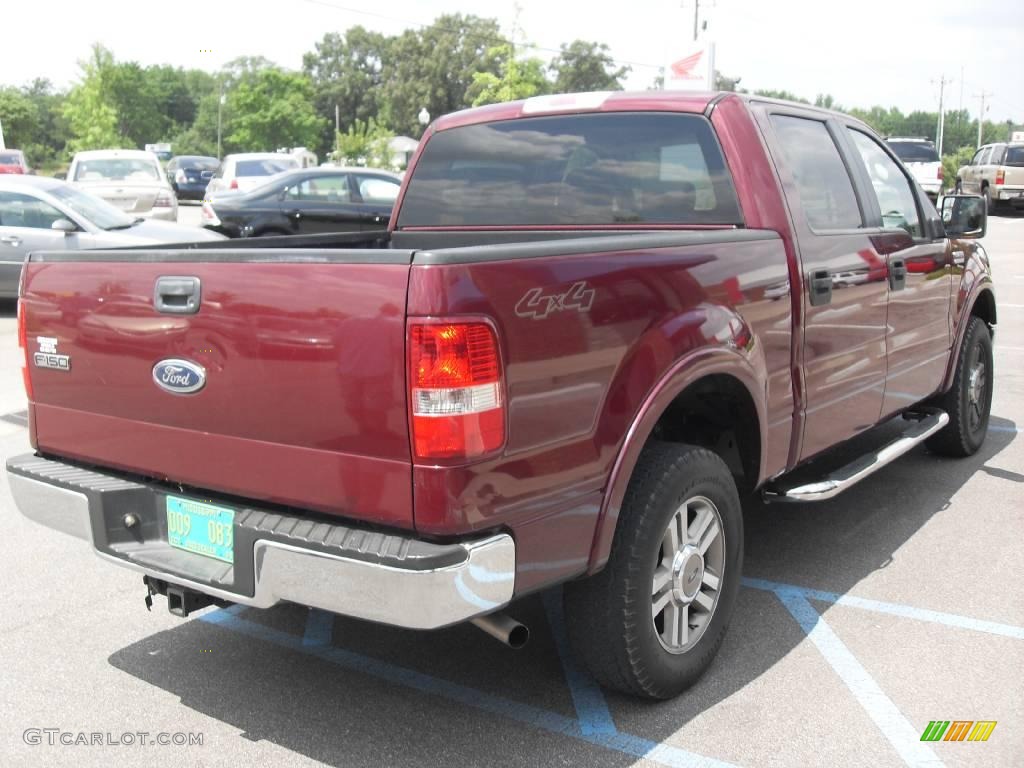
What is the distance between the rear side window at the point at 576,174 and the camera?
13.5ft

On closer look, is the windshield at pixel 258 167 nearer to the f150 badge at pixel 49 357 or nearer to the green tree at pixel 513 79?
the green tree at pixel 513 79

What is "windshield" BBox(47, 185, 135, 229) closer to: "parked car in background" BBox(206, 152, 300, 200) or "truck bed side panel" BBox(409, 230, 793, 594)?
"parked car in background" BBox(206, 152, 300, 200)

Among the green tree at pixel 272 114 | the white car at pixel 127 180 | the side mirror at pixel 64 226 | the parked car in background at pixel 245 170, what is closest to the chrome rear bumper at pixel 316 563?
the side mirror at pixel 64 226

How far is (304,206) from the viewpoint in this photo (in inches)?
608

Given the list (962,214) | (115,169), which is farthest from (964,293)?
(115,169)

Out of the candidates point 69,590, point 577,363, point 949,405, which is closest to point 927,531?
point 949,405

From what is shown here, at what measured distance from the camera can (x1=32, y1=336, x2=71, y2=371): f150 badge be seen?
3381 millimetres

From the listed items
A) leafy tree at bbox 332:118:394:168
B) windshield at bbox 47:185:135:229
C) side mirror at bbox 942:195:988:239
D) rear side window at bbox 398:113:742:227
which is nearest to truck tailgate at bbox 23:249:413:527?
rear side window at bbox 398:113:742:227

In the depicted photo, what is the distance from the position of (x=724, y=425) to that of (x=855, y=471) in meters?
0.86

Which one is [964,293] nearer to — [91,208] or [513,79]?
[91,208]

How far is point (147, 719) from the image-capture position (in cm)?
336

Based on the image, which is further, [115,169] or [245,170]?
[245,170]

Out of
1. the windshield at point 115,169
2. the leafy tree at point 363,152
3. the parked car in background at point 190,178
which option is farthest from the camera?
the leafy tree at point 363,152

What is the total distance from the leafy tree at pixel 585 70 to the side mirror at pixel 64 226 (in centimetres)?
7350
